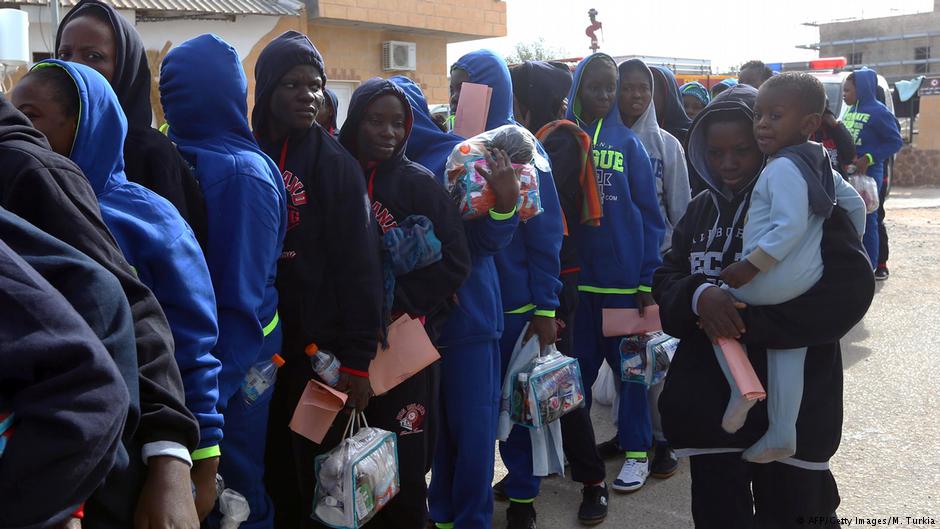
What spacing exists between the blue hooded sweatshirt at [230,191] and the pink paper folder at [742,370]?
1430 mm

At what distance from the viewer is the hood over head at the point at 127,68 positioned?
2551mm

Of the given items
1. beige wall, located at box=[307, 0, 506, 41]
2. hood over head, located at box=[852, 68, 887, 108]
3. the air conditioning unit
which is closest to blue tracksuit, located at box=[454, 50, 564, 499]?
hood over head, located at box=[852, 68, 887, 108]

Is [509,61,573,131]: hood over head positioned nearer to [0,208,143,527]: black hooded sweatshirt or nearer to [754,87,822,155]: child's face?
[754,87,822,155]: child's face

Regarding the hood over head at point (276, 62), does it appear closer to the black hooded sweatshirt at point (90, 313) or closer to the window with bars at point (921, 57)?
the black hooded sweatshirt at point (90, 313)

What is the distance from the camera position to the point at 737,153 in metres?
2.79

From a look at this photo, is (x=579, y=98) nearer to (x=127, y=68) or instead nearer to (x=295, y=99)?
(x=295, y=99)

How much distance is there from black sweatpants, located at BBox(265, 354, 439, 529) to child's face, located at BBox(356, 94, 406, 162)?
0.82 m

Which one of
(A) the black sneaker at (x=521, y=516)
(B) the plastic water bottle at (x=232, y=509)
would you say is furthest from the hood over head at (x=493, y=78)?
(B) the plastic water bottle at (x=232, y=509)

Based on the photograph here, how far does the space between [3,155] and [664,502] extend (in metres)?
3.36

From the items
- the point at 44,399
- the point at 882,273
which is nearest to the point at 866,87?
the point at 882,273

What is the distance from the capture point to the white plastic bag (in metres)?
2.60

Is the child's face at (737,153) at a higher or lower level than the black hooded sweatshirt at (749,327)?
higher

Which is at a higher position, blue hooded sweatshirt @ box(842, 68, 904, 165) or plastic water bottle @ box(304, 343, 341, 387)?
blue hooded sweatshirt @ box(842, 68, 904, 165)

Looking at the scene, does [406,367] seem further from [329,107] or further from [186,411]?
[329,107]
